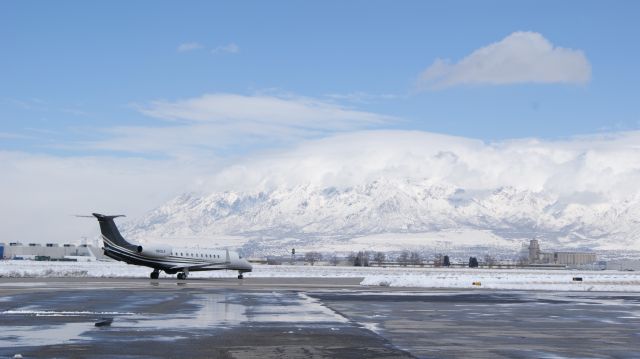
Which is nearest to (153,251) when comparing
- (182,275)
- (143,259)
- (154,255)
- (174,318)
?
(154,255)

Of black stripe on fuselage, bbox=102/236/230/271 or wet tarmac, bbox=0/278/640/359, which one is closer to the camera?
wet tarmac, bbox=0/278/640/359

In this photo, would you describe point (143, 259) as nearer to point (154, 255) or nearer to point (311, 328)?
point (154, 255)

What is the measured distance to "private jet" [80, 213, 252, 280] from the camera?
76000 mm

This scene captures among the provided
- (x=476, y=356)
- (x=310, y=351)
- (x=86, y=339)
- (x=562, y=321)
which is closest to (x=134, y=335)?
(x=86, y=339)

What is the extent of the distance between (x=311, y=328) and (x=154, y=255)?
5127 centimetres

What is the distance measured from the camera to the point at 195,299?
42125 mm

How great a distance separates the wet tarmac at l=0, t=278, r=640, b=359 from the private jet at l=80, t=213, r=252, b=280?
3340cm

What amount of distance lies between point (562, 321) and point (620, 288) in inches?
1476

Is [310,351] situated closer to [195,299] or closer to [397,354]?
[397,354]

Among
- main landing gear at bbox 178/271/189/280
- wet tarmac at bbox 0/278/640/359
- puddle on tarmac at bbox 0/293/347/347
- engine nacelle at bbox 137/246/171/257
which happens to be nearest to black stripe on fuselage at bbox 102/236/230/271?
engine nacelle at bbox 137/246/171/257

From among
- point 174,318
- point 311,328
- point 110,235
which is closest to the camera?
point 311,328

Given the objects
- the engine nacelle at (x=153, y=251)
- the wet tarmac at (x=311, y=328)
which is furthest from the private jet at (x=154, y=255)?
the wet tarmac at (x=311, y=328)

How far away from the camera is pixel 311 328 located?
27250 millimetres

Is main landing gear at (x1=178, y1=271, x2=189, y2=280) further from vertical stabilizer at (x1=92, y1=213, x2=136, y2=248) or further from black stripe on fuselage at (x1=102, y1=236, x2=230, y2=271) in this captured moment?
vertical stabilizer at (x1=92, y1=213, x2=136, y2=248)
